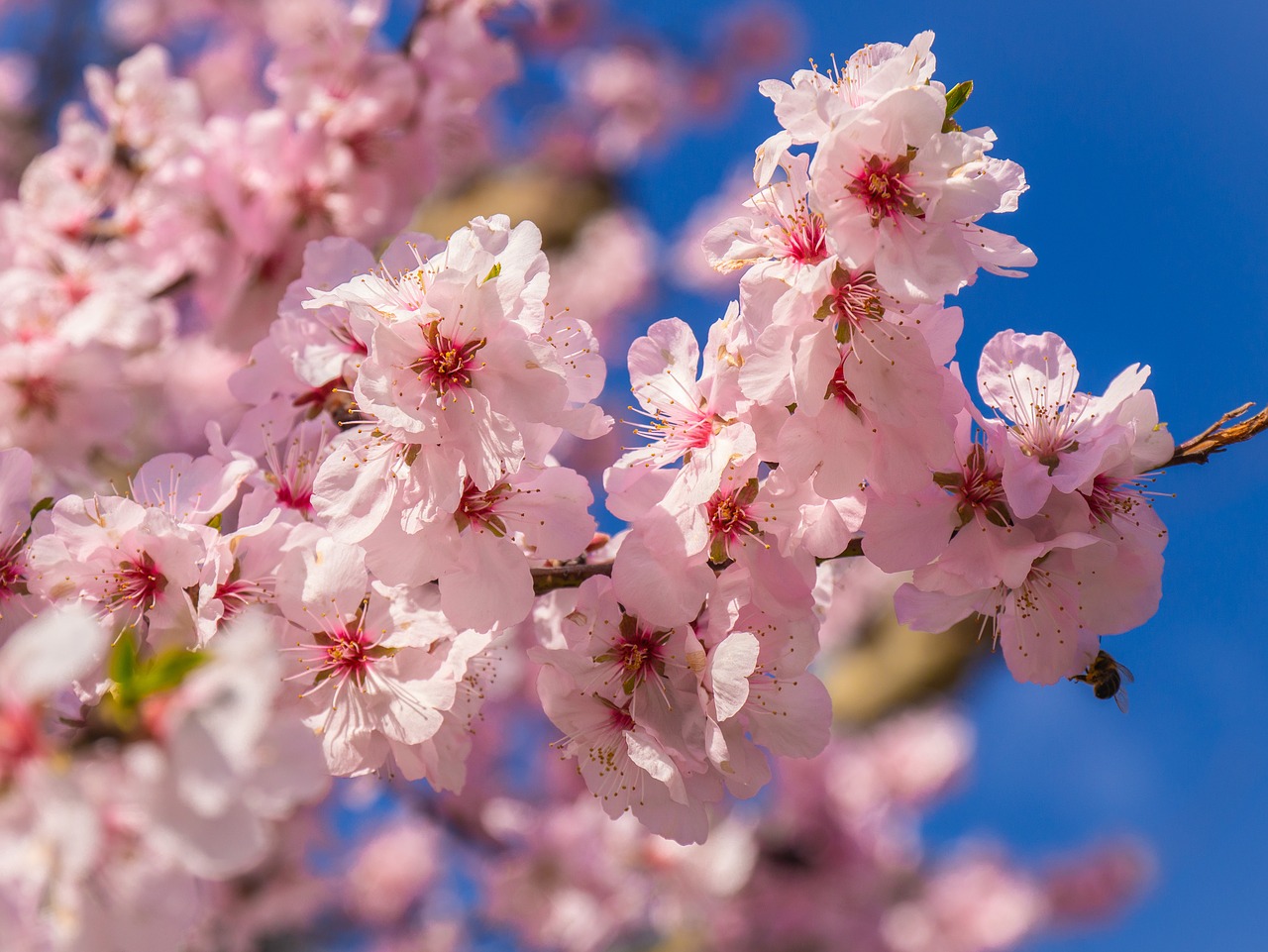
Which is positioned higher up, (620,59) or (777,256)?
(620,59)

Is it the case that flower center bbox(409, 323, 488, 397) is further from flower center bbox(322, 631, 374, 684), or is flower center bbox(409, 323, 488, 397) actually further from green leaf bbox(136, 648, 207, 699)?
green leaf bbox(136, 648, 207, 699)

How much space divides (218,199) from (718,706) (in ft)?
5.83

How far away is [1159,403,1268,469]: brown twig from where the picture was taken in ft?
3.98

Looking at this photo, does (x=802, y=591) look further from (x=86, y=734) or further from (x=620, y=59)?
(x=620, y=59)

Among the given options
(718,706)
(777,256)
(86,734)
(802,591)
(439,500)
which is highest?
(777,256)

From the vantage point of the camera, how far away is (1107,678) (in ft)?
4.49

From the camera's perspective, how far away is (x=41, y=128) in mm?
4938

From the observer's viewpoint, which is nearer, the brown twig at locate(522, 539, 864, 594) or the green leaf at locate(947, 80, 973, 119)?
the green leaf at locate(947, 80, 973, 119)

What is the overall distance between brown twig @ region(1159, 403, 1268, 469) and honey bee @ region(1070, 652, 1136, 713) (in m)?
0.30

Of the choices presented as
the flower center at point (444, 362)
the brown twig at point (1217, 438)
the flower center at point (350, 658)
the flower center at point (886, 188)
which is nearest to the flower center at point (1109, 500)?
the brown twig at point (1217, 438)

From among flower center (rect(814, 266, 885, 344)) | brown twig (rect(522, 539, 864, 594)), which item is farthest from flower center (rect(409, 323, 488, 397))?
flower center (rect(814, 266, 885, 344))

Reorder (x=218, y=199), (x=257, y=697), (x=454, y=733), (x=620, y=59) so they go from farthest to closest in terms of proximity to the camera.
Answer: (x=620, y=59) < (x=218, y=199) < (x=454, y=733) < (x=257, y=697)

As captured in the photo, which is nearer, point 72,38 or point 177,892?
point 177,892

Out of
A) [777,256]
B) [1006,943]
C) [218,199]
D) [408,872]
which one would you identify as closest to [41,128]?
[218,199]
